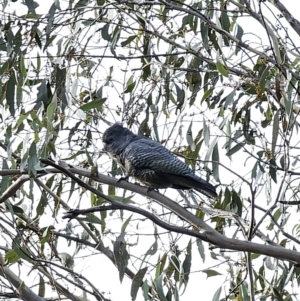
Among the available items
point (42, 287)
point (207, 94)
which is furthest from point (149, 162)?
point (42, 287)

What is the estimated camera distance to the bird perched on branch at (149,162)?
359 centimetres

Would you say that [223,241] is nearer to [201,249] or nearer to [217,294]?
[217,294]

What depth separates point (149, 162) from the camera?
3744 mm

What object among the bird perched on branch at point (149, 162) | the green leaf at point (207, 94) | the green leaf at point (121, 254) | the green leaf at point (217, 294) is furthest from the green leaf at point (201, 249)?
the green leaf at point (207, 94)

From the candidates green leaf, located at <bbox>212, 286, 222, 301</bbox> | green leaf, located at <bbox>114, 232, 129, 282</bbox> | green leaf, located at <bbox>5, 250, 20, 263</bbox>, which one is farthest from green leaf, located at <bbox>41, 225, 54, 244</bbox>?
green leaf, located at <bbox>212, 286, 222, 301</bbox>

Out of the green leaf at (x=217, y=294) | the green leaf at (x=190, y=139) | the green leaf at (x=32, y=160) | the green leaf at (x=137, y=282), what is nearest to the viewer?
the green leaf at (x=32, y=160)

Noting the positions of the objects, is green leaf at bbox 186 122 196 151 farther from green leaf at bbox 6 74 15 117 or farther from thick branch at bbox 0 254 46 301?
thick branch at bbox 0 254 46 301

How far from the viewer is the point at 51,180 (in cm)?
407

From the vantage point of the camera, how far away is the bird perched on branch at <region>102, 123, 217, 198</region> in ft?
11.8

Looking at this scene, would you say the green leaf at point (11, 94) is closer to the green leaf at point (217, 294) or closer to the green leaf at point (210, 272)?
the green leaf at point (210, 272)

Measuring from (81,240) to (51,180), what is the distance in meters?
0.33

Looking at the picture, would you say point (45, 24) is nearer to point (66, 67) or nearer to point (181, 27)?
point (66, 67)

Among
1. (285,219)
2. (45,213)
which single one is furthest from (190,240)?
(45,213)

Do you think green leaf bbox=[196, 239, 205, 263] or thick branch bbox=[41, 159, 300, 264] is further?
green leaf bbox=[196, 239, 205, 263]
